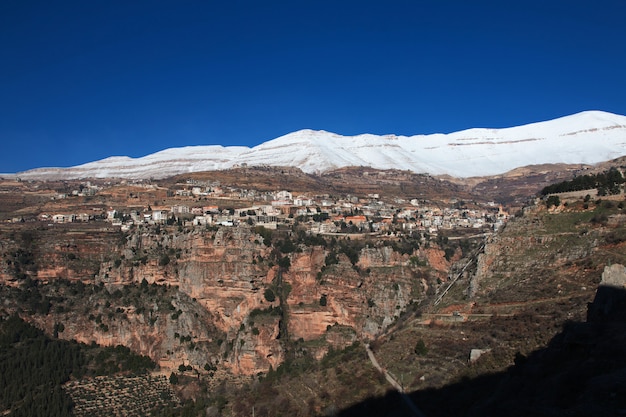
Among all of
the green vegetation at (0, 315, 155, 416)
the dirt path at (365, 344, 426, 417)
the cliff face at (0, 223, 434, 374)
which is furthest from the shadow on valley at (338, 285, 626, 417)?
the green vegetation at (0, 315, 155, 416)

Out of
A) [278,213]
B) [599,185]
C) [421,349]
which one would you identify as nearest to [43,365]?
[421,349]

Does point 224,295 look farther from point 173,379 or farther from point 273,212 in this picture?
point 273,212

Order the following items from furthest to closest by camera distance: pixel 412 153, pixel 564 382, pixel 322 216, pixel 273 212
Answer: pixel 412 153 → pixel 322 216 → pixel 273 212 → pixel 564 382

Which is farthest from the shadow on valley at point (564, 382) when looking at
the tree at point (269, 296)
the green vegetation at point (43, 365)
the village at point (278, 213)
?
the village at point (278, 213)

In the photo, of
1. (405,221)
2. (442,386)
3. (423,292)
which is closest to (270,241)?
(423,292)

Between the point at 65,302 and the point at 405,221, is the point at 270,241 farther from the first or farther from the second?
the point at 405,221

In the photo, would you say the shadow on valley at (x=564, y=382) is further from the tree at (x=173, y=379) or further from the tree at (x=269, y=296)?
the tree at (x=269, y=296)

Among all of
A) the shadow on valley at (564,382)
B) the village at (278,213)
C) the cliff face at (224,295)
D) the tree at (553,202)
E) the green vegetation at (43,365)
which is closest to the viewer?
the shadow on valley at (564,382)
